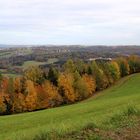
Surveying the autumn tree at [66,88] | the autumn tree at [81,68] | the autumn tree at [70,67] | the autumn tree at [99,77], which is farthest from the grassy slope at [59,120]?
the autumn tree at [81,68]

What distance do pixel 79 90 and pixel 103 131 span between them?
60974mm

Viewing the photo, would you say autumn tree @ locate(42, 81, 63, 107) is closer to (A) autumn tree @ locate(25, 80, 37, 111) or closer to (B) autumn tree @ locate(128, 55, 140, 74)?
(A) autumn tree @ locate(25, 80, 37, 111)

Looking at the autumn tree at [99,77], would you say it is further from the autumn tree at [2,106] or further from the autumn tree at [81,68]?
the autumn tree at [2,106]

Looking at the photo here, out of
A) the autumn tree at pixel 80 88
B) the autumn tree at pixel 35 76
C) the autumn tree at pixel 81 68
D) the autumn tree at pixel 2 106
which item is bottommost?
the autumn tree at pixel 2 106

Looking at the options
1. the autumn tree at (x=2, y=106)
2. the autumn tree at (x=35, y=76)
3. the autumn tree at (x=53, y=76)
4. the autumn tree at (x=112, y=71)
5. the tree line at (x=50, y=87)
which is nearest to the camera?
the autumn tree at (x=2, y=106)

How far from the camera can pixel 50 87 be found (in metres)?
67.2

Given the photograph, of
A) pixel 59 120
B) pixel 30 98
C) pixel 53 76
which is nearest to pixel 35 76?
pixel 53 76

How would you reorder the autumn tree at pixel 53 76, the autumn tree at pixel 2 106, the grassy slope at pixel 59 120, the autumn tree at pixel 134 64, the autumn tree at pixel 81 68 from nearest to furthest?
the grassy slope at pixel 59 120 < the autumn tree at pixel 2 106 < the autumn tree at pixel 53 76 < the autumn tree at pixel 81 68 < the autumn tree at pixel 134 64

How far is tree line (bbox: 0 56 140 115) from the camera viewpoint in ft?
213

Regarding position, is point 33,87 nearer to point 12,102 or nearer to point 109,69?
point 12,102

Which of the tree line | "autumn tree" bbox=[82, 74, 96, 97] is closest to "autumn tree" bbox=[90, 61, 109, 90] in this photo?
the tree line

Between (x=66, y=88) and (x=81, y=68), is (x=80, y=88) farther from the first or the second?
(x=81, y=68)

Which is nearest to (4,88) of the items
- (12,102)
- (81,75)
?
(12,102)

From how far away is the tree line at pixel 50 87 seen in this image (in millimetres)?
64875
